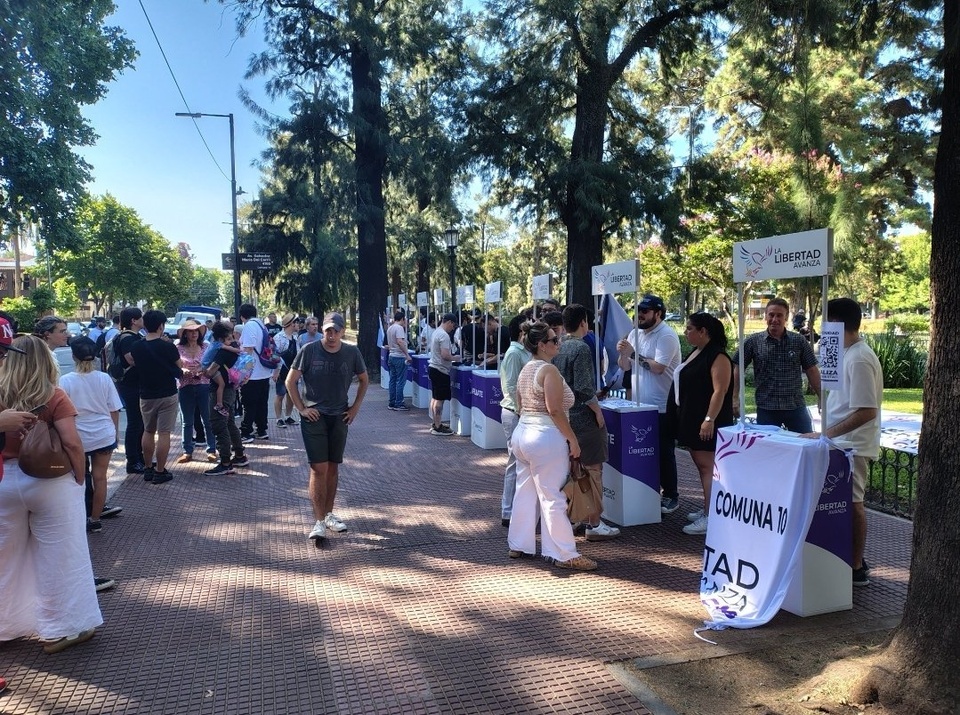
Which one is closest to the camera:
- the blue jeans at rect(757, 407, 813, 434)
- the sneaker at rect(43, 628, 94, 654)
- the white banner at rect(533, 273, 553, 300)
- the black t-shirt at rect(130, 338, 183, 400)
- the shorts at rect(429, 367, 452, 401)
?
the sneaker at rect(43, 628, 94, 654)

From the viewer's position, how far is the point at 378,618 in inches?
171

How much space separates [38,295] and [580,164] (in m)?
33.3

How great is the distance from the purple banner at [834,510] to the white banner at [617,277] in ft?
7.86

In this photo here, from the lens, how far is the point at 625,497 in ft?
20.2

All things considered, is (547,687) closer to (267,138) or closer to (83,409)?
(83,409)

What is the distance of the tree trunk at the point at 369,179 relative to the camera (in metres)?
18.3

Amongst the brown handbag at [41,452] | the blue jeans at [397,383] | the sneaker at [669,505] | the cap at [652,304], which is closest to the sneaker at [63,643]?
the brown handbag at [41,452]

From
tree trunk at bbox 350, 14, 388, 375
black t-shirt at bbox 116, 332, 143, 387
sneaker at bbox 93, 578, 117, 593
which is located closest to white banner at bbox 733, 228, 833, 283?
sneaker at bbox 93, 578, 117, 593

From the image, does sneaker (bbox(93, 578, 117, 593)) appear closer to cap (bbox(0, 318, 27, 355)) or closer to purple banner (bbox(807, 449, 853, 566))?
cap (bbox(0, 318, 27, 355))

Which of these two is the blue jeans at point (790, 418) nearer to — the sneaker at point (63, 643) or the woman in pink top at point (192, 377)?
the sneaker at point (63, 643)

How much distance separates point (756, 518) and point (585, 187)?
10.3 m

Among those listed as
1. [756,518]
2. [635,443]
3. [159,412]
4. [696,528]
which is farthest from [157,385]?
[756,518]

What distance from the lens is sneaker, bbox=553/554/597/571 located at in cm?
515

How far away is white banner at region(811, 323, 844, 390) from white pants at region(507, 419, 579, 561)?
5.86ft
